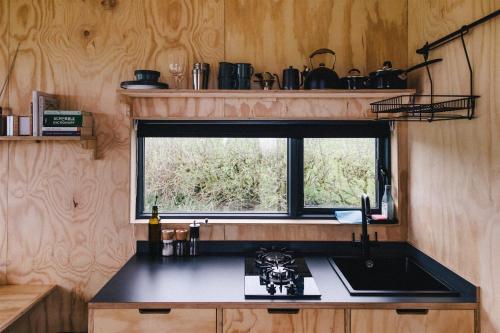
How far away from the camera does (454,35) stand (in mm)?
2006

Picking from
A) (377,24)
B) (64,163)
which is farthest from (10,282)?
(377,24)

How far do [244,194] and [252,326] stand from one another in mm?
1049

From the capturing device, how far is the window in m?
2.83

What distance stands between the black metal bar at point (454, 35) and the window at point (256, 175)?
0.71 meters

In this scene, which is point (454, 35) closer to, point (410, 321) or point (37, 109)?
point (410, 321)

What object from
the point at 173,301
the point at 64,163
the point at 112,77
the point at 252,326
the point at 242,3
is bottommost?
the point at 252,326

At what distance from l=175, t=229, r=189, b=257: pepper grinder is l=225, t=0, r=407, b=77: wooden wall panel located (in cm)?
112

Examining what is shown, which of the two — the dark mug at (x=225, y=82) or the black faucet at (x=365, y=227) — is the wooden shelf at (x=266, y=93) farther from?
the black faucet at (x=365, y=227)

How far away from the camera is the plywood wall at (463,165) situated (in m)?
1.75

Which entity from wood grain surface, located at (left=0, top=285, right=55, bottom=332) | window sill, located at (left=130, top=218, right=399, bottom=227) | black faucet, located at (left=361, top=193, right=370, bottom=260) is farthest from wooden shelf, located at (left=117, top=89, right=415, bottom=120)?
wood grain surface, located at (left=0, top=285, right=55, bottom=332)

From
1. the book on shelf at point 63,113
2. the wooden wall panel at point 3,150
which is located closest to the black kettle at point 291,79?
the book on shelf at point 63,113

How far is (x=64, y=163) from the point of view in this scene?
8.80ft

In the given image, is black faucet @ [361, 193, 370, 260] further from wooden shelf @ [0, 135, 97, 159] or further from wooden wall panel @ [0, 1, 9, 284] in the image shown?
wooden wall panel @ [0, 1, 9, 284]

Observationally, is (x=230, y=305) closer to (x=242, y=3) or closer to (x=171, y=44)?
(x=171, y=44)
